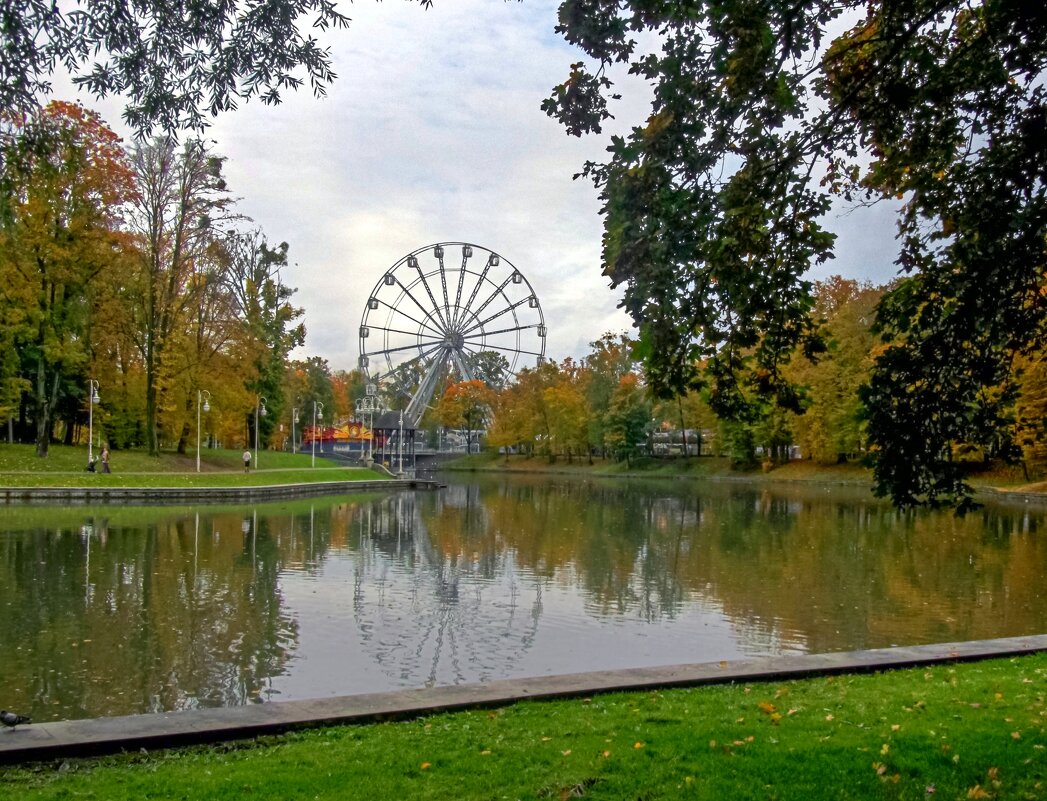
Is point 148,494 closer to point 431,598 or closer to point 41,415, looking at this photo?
point 41,415

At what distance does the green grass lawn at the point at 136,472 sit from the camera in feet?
98.2

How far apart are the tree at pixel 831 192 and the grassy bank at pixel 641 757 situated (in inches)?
61.2

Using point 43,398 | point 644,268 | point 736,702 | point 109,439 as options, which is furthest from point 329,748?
point 109,439

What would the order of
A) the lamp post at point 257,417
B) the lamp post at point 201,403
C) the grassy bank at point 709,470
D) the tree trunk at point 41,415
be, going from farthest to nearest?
1. the grassy bank at point 709,470
2. the lamp post at point 257,417
3. the lamp post at point 201,403
4. the tree trunk at point 41,415

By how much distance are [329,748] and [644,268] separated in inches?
135

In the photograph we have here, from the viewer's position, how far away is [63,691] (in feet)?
26.0

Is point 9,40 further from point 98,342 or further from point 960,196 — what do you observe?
point 98,342

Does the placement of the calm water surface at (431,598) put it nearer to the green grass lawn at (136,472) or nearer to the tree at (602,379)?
the green grass lawn at (136,472)

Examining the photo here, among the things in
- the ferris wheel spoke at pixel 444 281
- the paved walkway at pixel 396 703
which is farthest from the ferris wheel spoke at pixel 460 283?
the paved walkway at pixel 396 703

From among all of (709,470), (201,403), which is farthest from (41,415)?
(709,470)

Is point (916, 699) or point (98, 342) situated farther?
point (98, 342)

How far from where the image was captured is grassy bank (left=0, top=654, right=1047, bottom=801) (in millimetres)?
4594

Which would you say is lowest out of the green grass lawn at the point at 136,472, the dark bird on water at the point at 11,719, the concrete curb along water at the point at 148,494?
the concrete curb along water at the point at 148,494

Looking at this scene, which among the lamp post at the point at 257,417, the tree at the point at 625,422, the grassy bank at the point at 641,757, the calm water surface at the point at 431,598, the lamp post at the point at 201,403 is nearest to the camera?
the grassy bank at the point at 641,757
